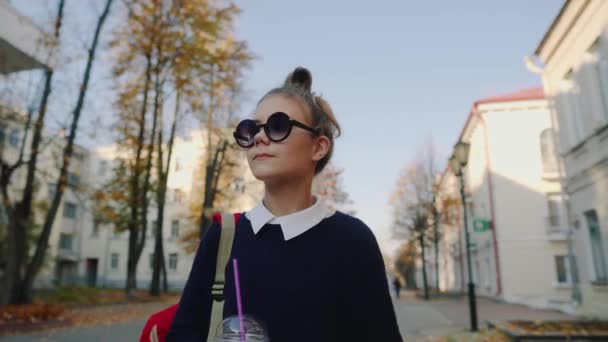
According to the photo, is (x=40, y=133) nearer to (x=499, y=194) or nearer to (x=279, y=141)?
(x=279, y=141)

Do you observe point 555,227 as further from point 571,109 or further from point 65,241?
point 65,241

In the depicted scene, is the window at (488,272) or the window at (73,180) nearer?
the window at (73,180)

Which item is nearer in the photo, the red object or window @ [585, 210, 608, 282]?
the red object

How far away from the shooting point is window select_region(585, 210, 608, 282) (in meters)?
13.0

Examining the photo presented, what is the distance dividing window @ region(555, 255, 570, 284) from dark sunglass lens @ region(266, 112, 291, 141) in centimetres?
2823

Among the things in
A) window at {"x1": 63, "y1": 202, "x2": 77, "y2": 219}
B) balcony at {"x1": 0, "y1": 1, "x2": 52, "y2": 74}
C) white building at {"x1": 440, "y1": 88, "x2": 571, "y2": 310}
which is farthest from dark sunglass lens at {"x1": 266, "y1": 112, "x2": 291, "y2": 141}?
window at {"x1": 63, "y1": 202, "x2": 77, "y2": 219}

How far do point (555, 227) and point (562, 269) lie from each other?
97.0 inches

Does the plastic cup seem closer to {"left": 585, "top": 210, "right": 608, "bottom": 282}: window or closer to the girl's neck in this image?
the girl's neck

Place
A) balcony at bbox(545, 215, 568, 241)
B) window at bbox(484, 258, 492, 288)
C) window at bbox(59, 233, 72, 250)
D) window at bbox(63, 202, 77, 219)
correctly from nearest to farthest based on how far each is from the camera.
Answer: balcony at bbox(545, 215, 568, 241), window at bbox(484, 258, 492, 288), window at bbox(59, 233, 72, 250), window at bbox(63, 202, 77, 219)

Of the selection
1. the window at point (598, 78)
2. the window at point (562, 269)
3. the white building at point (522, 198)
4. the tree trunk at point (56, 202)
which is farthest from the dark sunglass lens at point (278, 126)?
the window at point (562, 269)

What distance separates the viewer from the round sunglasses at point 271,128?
1.64 meters

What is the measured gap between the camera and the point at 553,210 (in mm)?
26562

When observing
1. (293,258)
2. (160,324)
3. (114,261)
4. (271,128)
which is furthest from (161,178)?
(114,261)

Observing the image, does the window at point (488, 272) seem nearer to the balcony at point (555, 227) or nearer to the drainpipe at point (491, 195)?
the drainpipe at point (491, 195)
